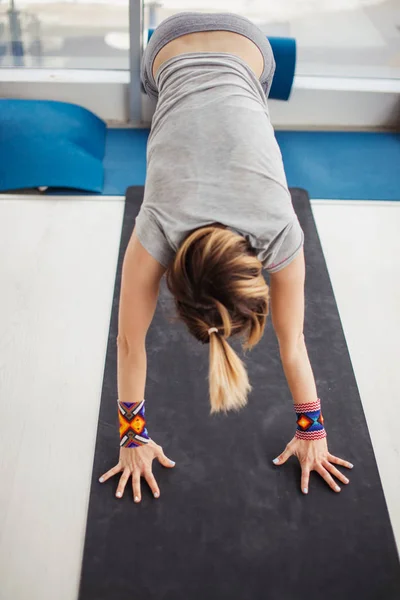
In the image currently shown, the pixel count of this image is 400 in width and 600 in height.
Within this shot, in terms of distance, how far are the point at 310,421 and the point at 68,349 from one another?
3.17 feet

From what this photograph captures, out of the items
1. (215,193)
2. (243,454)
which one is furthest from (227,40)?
(243,454)

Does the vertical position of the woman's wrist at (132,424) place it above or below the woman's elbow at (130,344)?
below

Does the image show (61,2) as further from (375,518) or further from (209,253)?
(375,518)

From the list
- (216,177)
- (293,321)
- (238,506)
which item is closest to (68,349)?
(238,506)

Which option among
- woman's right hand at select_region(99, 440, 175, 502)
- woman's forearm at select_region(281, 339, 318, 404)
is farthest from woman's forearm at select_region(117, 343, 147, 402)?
woman's forearm at select_region(281, 339, 318, 404)

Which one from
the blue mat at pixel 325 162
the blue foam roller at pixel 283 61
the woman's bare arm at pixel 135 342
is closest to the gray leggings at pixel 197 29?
the woman's bare arm at pixel 135 342

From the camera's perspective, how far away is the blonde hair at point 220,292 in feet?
4.49

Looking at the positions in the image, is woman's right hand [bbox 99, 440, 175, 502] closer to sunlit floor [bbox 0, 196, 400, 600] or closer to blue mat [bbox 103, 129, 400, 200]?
sunlit floor [bbox 0, 196, 400, 600]

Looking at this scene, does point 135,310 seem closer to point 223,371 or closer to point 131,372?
point 131,372

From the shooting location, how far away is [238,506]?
1898 mm

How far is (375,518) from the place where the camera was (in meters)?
1.88

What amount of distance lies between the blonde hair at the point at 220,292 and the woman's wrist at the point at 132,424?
0.47m

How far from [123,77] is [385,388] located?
2445 mm

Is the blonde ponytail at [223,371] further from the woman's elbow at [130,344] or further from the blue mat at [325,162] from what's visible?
the blue mat at [325,162]
